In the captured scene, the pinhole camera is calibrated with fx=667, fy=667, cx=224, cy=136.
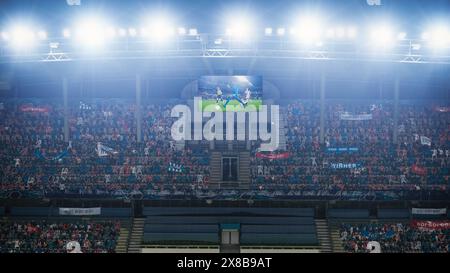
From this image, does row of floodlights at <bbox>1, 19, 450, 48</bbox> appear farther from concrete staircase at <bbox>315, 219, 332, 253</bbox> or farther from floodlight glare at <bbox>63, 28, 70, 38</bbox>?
concrete staircase at <bbox>315, 219, 332, 253</bbox>

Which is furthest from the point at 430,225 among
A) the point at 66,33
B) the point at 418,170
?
the point at 66,33

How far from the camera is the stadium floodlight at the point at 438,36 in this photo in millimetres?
43034

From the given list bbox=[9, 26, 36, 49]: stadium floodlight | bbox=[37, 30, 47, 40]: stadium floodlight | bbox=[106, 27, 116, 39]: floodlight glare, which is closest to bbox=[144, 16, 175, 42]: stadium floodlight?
bbox=[106, 27, 116, 39]: floodlight glare

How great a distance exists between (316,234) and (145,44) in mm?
17933

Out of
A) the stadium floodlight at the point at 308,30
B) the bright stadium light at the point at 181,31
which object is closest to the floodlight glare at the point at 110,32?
the bright stadium light at the point at 181,31

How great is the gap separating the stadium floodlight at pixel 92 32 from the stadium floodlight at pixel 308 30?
1254 cm

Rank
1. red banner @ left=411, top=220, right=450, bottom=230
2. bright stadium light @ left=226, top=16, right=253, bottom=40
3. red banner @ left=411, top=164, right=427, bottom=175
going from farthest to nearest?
red banner @ left=411, top=164, right=427, bottom=175, red banner @ left=411, top=220, right=450, bottom=230, bright stadium light @ left=226, top=16, right=253, bottom=40

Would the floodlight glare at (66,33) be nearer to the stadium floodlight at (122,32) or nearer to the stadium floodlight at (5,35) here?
the stadium floodlight at (122,32)

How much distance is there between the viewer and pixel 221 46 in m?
46.2

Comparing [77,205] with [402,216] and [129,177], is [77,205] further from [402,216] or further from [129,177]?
[402,216]

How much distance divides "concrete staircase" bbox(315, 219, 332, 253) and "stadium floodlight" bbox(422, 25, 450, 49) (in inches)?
552

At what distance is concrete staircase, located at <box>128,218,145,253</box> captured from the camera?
4397 cm
